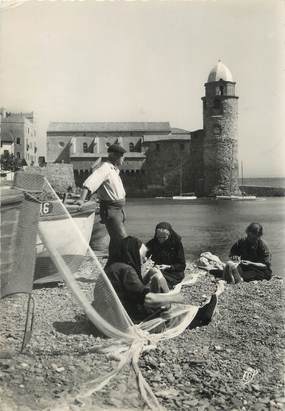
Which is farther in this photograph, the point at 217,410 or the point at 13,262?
the point at 13,262

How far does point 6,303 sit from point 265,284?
343cm

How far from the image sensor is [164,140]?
5947cm

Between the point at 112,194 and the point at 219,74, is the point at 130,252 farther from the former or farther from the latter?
the point at 219,74

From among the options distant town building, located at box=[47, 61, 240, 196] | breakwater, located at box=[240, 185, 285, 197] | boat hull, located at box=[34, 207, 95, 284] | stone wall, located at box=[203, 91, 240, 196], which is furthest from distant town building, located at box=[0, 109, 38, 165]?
boat hull, located at box=[34, 207, 95, 284]

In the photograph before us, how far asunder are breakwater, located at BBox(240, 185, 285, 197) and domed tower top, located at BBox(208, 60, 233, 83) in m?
13.2

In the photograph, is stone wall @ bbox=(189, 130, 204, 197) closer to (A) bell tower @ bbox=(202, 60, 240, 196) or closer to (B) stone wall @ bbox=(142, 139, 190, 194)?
(B) stone wall @ bbox=(142, 139, 190, 194)

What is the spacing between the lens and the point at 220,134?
2149 inches

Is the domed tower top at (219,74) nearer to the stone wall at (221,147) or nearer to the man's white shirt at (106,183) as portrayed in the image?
the stone wall at (221,147)

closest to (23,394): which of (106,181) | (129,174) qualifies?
(106,181)

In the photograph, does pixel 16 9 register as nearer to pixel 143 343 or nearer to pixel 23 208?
pixel 23 208

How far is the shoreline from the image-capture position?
3.24 metres

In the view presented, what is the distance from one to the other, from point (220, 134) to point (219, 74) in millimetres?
6573

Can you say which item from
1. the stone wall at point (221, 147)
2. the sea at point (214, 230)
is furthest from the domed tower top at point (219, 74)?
the sea at point (214, 230)

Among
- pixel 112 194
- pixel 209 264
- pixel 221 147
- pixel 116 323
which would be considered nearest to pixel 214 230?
pixel 209 264
